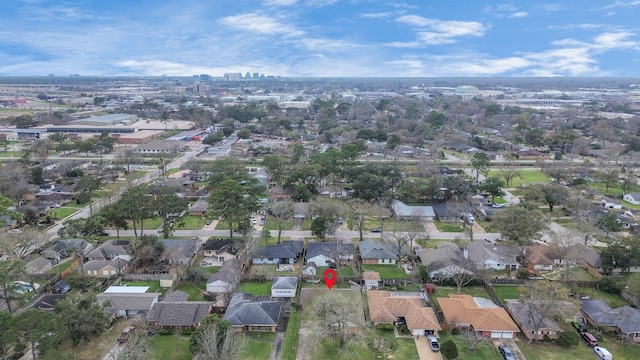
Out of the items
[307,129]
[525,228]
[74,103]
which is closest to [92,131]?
[307,129]

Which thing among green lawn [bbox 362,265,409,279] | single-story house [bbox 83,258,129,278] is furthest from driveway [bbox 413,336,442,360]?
single-story house [bbox 83,258,129,278]

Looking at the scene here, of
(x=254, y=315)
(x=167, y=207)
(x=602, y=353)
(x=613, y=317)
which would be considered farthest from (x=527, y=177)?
(x=254, y=315)

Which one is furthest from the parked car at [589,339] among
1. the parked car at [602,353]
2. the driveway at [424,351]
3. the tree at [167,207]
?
the tree at [167,207]

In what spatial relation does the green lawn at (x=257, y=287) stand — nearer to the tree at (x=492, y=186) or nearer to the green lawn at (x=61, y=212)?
the green lawn at (x=61, y=212)

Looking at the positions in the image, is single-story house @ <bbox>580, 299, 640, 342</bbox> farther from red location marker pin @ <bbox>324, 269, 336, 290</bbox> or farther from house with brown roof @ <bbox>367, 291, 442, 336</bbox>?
red location marker pin @ <bbox>324, 269, 336, 290</bbox>

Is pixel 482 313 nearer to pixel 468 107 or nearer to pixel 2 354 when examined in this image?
pixel 2 354

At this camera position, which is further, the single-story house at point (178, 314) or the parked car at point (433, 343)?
the single-story house at point (178, 314)
